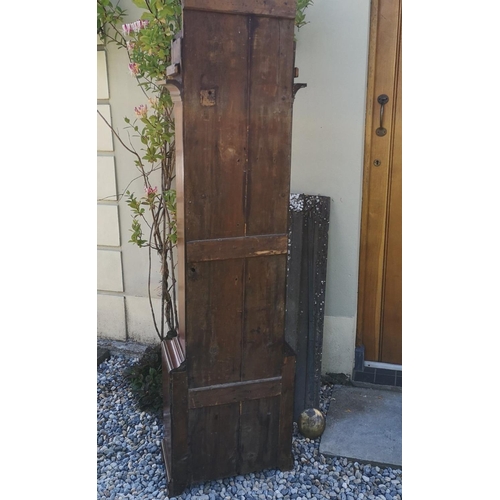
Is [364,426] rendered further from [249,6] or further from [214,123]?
[249,6]

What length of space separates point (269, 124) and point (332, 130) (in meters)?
1.04

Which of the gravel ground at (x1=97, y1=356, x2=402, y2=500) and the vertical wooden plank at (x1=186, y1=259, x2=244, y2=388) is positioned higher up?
the vertical wooden plank at (x1=186, y1=259, x2=244, y2=388)

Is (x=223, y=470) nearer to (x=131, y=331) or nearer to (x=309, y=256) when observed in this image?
(x=309, y=256)

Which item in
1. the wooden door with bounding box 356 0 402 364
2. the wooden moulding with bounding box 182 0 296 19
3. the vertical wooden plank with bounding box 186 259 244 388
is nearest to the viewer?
the wooden moulding with bounding box 182 0 296 19

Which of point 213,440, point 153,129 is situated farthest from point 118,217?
point 213,440

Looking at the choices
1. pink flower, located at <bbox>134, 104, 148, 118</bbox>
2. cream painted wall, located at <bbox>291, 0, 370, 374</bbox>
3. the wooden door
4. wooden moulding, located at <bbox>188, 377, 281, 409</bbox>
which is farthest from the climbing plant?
wooden moulding, located at <bbox>188, 377, 281, 409</bbox>

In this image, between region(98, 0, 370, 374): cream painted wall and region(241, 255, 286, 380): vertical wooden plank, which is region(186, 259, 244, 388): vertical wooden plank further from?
region(98, 0, 370, 374): cream painted wall

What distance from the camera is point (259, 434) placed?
8.73 feet

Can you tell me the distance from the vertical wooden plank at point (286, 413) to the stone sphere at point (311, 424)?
11.0 inches

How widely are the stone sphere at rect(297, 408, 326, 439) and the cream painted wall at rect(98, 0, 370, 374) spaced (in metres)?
0.59

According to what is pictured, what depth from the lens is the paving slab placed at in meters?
2.88

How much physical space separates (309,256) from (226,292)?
0.94 m

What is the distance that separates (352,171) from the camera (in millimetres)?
3250

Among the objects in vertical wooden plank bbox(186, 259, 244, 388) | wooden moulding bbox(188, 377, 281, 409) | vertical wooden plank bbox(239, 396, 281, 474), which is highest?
vertical wooden plank bbox(186, 259, 244, 388)
